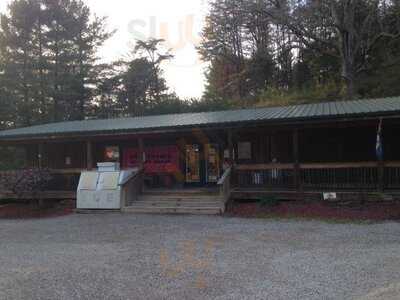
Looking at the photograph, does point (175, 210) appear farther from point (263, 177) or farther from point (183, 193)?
point (263, 177)

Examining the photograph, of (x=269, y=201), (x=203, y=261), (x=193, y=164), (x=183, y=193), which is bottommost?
(x=203, y=261)

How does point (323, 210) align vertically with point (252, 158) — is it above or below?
below

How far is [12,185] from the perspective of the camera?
15305 mm

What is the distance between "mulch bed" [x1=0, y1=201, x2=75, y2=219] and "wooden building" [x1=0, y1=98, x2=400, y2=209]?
127cm

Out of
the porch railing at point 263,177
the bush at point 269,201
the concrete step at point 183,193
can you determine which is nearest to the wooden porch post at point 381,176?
the porch railing at point 263,177

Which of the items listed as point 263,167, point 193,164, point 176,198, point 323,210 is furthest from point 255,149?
point 323,210

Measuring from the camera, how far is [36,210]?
15.3 meters

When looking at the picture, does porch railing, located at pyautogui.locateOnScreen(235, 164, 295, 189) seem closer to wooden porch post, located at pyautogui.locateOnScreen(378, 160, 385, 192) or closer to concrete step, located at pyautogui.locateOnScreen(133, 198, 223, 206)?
concrete step, located at pyautogui.locateOnScreen(133, 198, 223, 206)

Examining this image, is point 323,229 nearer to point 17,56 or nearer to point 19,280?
point 19,280

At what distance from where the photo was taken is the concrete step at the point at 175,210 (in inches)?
522

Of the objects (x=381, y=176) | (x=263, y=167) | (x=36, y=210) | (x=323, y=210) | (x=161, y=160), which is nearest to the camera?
(x=323, y=210)

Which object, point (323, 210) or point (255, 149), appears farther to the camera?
point (255, 149)

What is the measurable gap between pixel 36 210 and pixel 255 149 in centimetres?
853

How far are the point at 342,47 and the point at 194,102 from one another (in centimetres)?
1273
